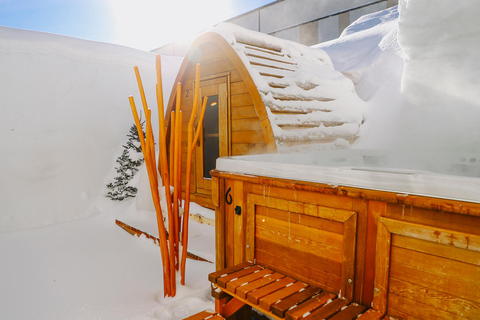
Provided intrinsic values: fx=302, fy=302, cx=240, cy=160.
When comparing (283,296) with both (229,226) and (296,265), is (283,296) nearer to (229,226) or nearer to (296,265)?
(296,265)

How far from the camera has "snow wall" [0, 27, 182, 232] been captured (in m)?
6.24

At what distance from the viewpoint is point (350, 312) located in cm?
136

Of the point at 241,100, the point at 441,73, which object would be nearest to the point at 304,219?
the point at 241,100

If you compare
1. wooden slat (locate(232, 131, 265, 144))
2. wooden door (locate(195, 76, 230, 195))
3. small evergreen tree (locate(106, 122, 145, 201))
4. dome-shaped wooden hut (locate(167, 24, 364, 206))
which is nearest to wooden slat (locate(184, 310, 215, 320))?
dome-shaped wooden hut (locate(167, 24, 364, 206))

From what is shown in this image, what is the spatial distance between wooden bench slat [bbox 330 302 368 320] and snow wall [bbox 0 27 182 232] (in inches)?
230

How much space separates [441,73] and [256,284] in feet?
15.7

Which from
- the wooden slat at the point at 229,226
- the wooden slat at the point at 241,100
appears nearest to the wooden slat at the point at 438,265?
the wooden slat at the point at 229,226

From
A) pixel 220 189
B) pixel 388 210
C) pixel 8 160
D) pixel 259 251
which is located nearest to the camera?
pixel 388 210

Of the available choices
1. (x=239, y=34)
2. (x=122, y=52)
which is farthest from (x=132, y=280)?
(x=122, y=52)

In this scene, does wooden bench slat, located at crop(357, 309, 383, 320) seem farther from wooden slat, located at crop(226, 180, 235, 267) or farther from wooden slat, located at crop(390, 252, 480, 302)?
wooden slat, located at crop(226, 180, 235, 267)

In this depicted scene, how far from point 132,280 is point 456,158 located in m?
3.92

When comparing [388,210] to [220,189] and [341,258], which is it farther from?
[220,189]

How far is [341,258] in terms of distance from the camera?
5.04 feet

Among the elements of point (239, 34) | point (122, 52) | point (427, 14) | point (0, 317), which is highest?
point (122, 52)
